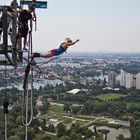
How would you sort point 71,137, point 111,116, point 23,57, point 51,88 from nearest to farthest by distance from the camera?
point 23,57
point 71,137
point 111,116
point 51,88

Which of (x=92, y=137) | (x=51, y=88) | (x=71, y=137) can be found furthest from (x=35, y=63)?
(x=51, y=88)

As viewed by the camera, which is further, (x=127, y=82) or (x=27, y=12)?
(x=127, y=82)

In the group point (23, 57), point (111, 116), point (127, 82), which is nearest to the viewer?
point (23, 57)

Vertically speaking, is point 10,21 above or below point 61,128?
above

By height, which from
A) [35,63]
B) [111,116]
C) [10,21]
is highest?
[10,21]

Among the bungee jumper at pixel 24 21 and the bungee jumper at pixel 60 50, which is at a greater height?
the bungee jumper at pixel 24 21

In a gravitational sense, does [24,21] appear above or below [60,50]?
above

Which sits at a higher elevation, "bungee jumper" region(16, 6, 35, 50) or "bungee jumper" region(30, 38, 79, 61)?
"bungee jumper" region(16, 6, 35, 50)

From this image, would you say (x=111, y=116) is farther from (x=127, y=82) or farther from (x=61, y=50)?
(x=61, y=50)

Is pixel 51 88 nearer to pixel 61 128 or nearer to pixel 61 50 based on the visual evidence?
pixel 61 128

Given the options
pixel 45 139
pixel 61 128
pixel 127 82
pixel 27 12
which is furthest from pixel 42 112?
pixel 27 12
